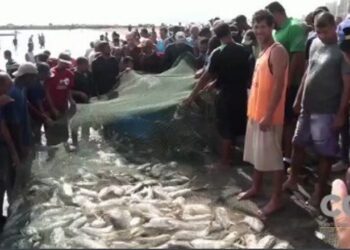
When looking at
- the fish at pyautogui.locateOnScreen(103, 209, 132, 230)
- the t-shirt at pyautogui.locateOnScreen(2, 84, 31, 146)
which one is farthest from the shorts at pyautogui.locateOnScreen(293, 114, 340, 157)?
the t-shirt at pyautogui.locateOnScreen(2, 84, 31, 146)

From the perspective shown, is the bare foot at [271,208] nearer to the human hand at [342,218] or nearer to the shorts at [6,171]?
the human hand at [342,218]

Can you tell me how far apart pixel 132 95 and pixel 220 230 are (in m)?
4.63

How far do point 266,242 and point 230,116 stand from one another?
2.50 metres

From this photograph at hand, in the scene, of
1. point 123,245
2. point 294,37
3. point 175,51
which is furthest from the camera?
point 175,51

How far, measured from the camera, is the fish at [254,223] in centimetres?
509

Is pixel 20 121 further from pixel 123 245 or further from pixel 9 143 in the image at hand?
pixel 123 245

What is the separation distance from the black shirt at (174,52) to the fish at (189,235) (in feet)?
21.5

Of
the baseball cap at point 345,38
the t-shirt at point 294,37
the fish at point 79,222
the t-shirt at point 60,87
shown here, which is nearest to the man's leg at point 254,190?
the t-shirt at point 294,37

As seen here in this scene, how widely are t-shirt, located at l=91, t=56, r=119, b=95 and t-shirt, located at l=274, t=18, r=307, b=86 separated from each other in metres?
4.78

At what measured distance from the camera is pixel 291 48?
6691 millimetres

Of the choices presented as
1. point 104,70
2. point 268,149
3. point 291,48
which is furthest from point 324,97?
point 104,70

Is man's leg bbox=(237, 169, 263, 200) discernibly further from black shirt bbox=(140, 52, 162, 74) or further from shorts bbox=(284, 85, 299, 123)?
black shirt bbox=(140, 52, 162, 74)

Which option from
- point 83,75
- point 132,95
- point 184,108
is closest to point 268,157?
point 184,108

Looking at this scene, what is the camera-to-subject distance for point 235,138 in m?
7.20
